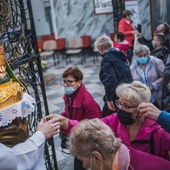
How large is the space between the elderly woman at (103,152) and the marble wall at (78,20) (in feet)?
31.1

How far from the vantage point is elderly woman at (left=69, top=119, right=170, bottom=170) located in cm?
143

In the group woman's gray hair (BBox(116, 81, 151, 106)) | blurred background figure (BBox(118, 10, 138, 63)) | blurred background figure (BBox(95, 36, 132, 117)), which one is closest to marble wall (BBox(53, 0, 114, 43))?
blurred background figure (BBox(118, 10, 138, 63))

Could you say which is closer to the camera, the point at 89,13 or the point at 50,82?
the point at 50,82

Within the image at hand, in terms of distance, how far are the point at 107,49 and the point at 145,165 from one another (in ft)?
7.88

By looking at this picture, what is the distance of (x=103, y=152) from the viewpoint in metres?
1.44

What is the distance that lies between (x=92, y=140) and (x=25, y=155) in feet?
1.58

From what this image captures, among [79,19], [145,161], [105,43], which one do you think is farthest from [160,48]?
[79,19]

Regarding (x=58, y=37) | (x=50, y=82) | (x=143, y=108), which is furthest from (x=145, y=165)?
(x=58, y=37)

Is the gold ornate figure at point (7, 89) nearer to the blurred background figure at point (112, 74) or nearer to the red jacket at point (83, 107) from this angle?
the red jacket at point (83, 107)

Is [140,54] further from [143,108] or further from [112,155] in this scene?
[112,155]

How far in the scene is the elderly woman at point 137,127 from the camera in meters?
1.88

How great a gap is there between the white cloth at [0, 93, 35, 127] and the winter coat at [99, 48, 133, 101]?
1.78 m

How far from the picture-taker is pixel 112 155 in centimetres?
143

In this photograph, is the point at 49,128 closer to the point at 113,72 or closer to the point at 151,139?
the point at 151,139
